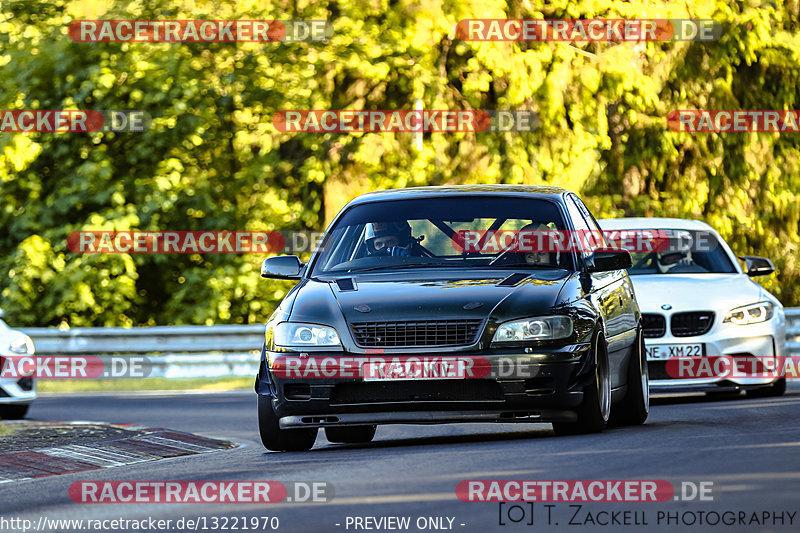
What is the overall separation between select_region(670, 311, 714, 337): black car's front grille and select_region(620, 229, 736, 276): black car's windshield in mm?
972

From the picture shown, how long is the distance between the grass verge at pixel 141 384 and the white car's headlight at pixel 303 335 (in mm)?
14050

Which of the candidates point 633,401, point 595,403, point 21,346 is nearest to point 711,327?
point 633,401

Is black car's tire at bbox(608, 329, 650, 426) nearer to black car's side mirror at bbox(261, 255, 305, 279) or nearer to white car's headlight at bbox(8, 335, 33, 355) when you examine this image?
black car's side mirror at bbox(261, 255, 305, 279)

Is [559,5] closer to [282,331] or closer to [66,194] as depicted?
[66,194]

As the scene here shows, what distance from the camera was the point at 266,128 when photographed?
3008cm

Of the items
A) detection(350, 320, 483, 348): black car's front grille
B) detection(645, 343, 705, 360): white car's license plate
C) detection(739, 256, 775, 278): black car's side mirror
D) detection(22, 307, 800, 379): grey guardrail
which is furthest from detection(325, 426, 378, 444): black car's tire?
detection(22, 307, 800, 379): grey guardrail

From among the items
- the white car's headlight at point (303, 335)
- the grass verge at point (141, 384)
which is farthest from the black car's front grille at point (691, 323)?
the grass verge at point (141, 384)

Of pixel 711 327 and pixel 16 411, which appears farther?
pixel 16 411

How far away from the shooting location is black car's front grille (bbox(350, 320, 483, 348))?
32.8ft

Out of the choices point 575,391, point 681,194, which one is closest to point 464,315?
point 575,391

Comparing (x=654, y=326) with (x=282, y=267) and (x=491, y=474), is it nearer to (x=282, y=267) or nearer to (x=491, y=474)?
(x=282, y=267)

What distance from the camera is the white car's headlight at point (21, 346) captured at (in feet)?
54.4

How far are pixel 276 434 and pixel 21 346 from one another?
661 cm

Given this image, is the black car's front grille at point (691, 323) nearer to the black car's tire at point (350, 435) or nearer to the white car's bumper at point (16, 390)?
the black car's tire at point (350, 435)
